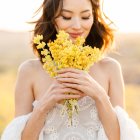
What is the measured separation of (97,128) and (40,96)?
0.56 meters

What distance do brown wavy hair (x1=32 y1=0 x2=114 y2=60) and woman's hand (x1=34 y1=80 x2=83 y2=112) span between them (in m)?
0.75

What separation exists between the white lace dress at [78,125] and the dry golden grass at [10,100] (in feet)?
31.4

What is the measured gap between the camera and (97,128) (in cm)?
564

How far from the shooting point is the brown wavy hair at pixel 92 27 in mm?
5789

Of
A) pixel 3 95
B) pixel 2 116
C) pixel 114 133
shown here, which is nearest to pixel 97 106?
pixel 114 133

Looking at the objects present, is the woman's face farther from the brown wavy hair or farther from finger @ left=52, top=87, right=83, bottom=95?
finger @ left=52, top=87, right=83, bottom=95

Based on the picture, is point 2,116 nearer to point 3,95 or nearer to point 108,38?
point 3,95

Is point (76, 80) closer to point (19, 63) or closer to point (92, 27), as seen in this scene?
point (92, 27)

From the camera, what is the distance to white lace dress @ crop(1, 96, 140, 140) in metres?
5.54

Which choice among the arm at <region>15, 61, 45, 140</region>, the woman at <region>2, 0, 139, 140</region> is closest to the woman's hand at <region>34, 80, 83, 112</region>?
the woman at <region>2, 0, 139, 140</region>

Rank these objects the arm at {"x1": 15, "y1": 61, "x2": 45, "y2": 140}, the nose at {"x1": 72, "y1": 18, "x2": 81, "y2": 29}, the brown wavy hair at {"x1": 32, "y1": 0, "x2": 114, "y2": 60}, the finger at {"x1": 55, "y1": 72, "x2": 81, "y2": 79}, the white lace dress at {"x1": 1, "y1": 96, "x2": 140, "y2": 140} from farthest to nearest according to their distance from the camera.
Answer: the brown wavy hair at {"x1": 32, "y1": 0, "x2": 114, "y2": 60} < the arm at {"x1": 15, "y1": 61, "x2": 45, "y2": 140} < the white lace dress at {"x1": 1, "y1": 96, "x2": 140, "y2": 140} < the nose at {"x1": 72, "y1": 18, "x2": 81, "y2": 29} < the finger at {"x1": 55, "y1": 72, "x2": 81, "y2": 79}

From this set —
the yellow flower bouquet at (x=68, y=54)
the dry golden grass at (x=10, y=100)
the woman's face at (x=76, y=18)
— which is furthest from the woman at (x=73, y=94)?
the dry golden grass at (x=10, y=100)

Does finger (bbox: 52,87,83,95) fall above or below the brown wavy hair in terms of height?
below

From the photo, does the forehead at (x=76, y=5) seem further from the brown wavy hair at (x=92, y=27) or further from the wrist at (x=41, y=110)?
the wrist at (x=41, y=110)
